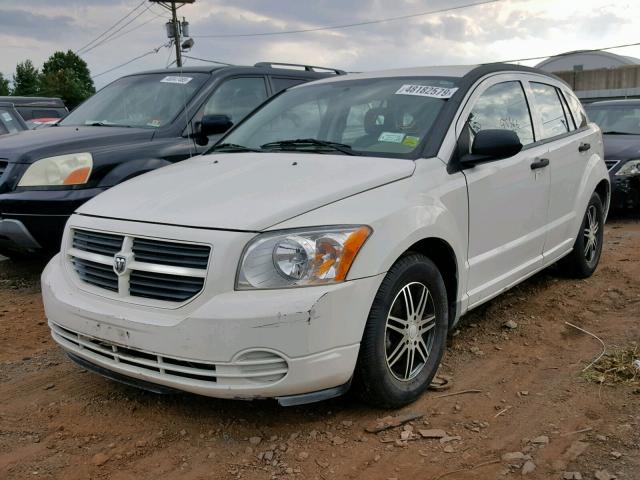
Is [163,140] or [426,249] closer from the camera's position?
[426,249]

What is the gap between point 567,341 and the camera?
13.7 feet

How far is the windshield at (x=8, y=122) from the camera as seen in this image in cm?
878

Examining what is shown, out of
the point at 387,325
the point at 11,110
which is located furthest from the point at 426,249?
the point at 11,110

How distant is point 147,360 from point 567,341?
2.72 meters

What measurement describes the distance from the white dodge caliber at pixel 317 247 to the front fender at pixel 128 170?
3.93ft

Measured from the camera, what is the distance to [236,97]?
630 centimetres

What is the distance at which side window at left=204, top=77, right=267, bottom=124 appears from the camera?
19.7 ft

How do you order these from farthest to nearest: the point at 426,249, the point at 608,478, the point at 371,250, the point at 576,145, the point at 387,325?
the point at 576,145
the point at 426,249
the point at 387,325
the point at 371,250
the point at 608,478

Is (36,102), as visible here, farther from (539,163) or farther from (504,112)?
(539,163)

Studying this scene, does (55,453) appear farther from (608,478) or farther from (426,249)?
(608,478)

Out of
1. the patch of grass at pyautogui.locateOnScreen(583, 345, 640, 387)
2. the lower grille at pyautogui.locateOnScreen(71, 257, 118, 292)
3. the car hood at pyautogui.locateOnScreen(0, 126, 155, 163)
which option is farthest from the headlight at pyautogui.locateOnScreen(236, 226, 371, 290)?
the car hood at pyautogui.locateOnScreen(0, 126, 155, 163)

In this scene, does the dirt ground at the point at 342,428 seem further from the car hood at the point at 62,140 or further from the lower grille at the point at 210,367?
the car hood at the point at 62,140

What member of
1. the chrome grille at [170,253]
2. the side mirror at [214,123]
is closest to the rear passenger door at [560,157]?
the side mirror at [214,123]

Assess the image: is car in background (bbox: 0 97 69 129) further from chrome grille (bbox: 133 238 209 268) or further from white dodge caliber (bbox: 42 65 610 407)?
chrome grille (bbox: 133 238 209 268)
